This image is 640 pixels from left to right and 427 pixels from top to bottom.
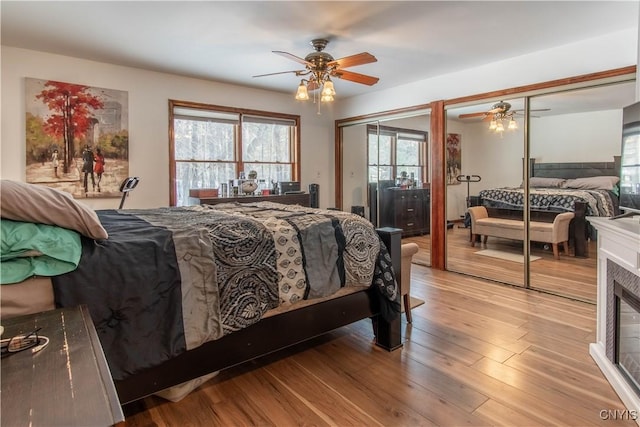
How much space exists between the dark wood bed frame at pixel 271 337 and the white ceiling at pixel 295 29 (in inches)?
71.5

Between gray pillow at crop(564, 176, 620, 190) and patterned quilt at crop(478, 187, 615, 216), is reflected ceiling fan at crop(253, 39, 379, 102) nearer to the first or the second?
patterned quilt at crop(478, 187, 615, 216)

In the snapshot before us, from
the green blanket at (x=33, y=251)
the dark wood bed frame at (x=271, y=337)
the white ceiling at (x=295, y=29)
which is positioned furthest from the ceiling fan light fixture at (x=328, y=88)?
the green blanket at (x=33, y=251)

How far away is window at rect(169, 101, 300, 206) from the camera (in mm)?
4711

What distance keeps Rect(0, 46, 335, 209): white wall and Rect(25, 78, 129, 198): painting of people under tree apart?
0.25 feet

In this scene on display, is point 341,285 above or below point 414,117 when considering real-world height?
below

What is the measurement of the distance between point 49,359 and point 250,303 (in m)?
1.07

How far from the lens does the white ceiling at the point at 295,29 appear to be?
2760 mm

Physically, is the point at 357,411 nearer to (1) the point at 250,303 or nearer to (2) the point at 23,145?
(1) the point at 250,303

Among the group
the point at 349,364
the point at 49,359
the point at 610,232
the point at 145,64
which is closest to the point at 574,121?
the point at 610,232

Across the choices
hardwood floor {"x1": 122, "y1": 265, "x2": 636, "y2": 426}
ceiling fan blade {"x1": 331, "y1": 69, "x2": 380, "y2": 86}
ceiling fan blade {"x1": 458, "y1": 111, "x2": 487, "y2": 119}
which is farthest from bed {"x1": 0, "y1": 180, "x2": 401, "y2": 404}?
ceiling fan blade {"x1": 458, "y1": 111, "x2": 487, "y2": 119}

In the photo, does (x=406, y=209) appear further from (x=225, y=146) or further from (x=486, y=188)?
(x=225, y=146)

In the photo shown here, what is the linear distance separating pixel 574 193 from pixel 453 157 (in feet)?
4.52

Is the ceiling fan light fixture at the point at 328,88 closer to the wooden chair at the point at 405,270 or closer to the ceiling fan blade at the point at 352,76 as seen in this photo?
the ceiling fan blade at the point at 352,76

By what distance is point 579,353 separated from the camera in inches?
94.0
